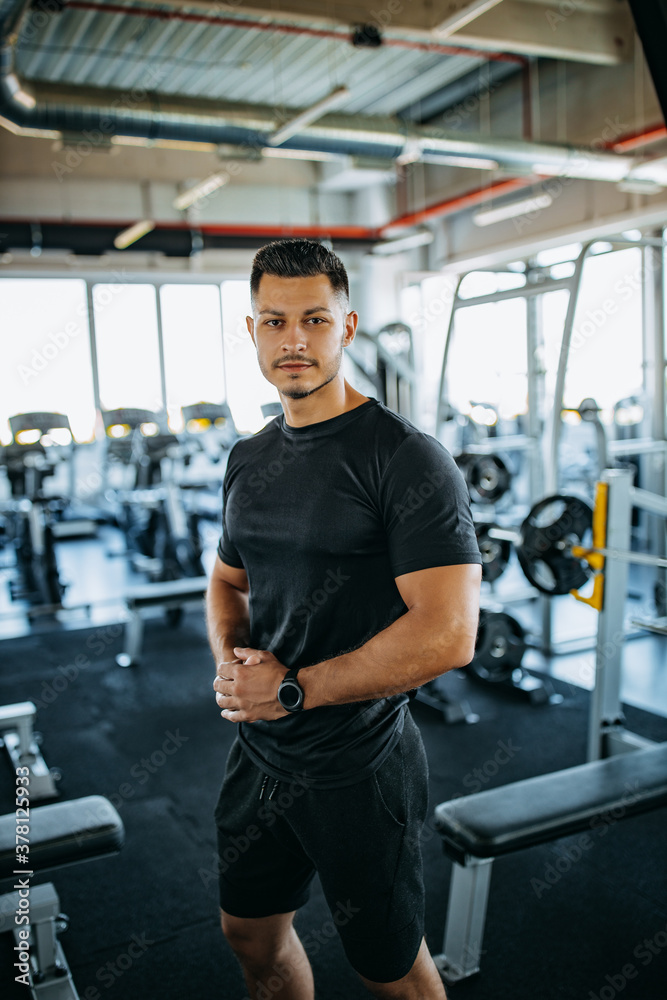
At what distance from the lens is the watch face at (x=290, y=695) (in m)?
1.11

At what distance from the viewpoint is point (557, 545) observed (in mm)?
2842

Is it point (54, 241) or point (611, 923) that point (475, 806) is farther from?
point (54, 241)

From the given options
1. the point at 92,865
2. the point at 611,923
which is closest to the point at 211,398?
the point at 92,865

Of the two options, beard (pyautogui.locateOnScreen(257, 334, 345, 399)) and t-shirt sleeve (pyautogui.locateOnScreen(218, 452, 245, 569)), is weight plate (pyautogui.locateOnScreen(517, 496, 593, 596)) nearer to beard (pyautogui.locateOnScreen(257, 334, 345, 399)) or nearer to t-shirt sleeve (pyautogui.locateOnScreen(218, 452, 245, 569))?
t-shirt sleeve (pyautogui.locateOnScreen(218, 452, 245, 569))

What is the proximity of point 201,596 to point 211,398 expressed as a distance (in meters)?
6.13

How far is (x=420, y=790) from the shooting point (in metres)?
1.23

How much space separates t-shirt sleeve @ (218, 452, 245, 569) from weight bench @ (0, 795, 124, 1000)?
0.73 meters

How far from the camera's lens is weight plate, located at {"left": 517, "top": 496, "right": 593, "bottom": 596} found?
2840 millimetres

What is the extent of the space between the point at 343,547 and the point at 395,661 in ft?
0.59

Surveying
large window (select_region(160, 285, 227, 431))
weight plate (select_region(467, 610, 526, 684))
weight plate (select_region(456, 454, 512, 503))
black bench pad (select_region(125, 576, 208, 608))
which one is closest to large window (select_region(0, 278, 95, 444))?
large window (select_region(160, 285, 227, 431))

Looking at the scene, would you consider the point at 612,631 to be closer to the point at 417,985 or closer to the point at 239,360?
the point at 417,985

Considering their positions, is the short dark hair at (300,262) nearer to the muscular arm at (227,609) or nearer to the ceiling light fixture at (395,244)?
the muscular arm at (227,609)

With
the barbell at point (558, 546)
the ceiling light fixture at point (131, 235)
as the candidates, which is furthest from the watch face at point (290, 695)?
the ceiling light fixture at point (131, 235)

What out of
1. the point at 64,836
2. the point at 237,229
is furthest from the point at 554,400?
the point at 237,229
